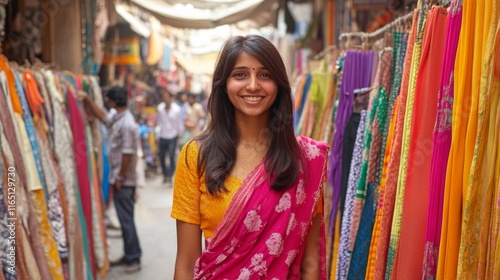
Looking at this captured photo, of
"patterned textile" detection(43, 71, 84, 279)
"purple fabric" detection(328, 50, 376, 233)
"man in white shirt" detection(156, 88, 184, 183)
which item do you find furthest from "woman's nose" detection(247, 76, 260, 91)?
"man in white shirt" detection(156, 88, 184, 183)

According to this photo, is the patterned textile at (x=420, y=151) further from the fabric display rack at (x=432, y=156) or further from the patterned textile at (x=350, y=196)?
the patterned textile at (x=350, y=196)

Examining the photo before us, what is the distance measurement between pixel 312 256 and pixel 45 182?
2017 millimetres

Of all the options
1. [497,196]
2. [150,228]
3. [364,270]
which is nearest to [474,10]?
[497,196]

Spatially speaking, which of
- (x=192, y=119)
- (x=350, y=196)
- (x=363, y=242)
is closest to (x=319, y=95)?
(x=350, y=196)

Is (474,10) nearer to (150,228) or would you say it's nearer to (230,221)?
(230,221)

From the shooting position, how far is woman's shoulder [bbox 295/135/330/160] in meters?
1.84

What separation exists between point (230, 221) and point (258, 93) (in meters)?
0.44

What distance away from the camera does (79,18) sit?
6254 mm

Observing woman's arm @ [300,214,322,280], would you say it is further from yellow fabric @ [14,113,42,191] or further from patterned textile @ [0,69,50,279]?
yellow fabric @ [14,113,42,191]

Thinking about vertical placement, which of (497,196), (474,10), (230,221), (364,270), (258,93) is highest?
(474,10)

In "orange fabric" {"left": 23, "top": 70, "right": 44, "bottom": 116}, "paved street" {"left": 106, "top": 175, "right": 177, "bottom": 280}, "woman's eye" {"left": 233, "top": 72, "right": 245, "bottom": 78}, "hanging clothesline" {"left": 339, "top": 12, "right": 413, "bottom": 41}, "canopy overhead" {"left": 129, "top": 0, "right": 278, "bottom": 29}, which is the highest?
"canopy overhead" {"left": 129, "top": 0, "right": 278, "bottom": 29}

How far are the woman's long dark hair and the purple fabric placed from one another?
1.24 metres

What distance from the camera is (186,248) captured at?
1.78 metres

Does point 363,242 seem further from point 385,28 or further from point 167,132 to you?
point 167,132
